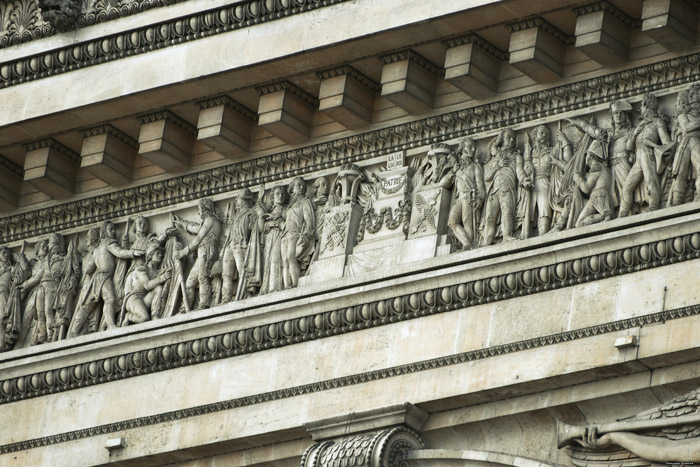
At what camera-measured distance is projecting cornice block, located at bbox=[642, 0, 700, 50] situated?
15.1m

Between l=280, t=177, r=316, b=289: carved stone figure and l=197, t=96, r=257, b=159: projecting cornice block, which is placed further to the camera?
l=197, t=96, r=257, b=159: projecting cornice block

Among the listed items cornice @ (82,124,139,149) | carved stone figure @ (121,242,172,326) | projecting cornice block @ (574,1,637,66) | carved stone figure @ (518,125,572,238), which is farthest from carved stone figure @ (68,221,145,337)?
projecting cornice block @ (574,1,637,66)

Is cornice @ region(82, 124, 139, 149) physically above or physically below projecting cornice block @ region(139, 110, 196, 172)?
above

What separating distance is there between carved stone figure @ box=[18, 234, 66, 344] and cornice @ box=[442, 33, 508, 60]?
3703 mm

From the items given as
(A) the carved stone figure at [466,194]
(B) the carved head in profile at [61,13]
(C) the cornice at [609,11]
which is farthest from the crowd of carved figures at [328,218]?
(B) the carved head in profile at [61,13]

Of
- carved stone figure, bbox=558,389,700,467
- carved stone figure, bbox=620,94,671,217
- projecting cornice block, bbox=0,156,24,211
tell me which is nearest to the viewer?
carved stone figure, bbox=558,389,700,467

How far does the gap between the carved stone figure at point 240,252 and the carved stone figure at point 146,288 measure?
552mm

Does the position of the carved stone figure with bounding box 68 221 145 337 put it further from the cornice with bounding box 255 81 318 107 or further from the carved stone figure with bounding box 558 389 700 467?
the carved stone figure with bounding box 558 389 700 467

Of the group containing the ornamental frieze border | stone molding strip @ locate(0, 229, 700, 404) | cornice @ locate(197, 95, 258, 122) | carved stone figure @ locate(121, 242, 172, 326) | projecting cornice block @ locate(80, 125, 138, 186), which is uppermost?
cornice @ locate(197, 95, 258, 122)

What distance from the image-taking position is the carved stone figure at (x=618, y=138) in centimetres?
1527

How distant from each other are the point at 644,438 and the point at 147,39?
515 centimetres

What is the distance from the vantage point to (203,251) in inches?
672

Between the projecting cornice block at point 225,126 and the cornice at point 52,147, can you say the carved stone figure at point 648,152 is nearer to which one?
the projecting cornice block at point 225,126

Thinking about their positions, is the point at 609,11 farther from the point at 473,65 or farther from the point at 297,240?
the point at 297,240
